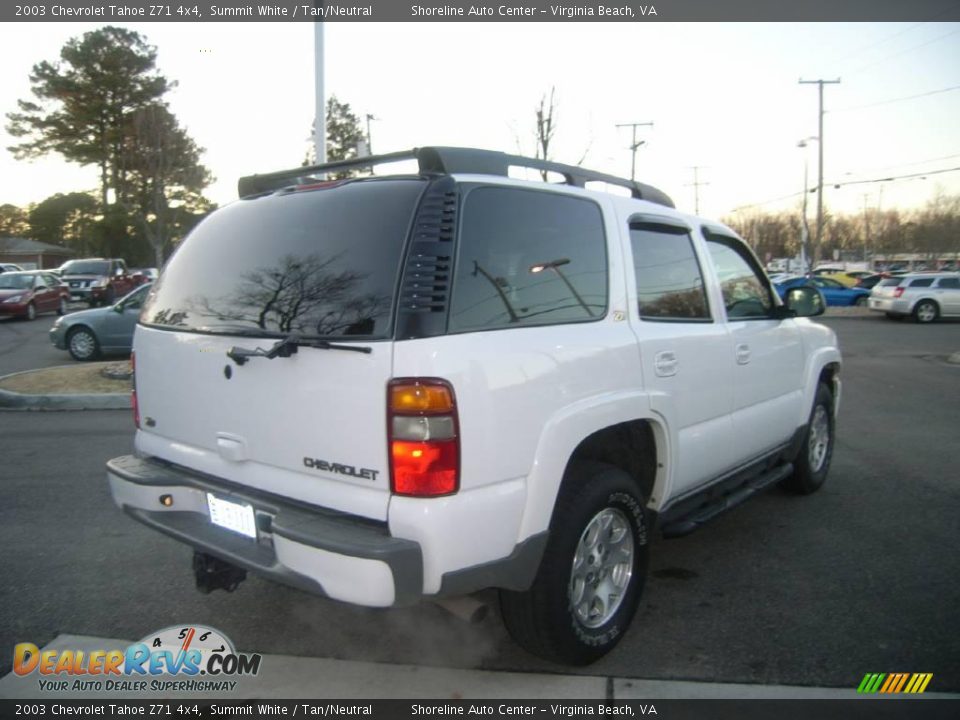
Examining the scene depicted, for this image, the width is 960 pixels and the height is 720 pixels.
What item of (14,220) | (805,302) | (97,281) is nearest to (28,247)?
(14,220)

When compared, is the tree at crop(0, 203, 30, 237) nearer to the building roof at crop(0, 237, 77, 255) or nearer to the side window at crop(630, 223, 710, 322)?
the building roof at crop(0, 237, 77, 255)

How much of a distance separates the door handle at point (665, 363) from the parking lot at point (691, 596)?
1.20 meters

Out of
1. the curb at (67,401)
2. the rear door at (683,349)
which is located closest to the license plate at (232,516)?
the rear door at (683,349)

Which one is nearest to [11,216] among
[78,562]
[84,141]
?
[84,141]

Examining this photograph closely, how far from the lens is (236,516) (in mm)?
2670

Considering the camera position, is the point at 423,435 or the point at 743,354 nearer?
the point at 423,435

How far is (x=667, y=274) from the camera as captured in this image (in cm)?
352

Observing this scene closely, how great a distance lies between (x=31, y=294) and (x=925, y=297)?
1129 inches

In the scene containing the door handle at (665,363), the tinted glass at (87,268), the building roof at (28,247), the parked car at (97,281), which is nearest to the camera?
the door handle at (665,363)

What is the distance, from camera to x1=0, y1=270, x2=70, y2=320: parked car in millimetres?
20547

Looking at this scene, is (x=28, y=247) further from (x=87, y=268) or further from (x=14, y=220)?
(x=87, y=268)

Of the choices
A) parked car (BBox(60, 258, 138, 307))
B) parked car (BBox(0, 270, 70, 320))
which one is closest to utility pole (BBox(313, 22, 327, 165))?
parked car (BBox(0, 270, 70, 320))

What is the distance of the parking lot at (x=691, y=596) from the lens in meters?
2.97

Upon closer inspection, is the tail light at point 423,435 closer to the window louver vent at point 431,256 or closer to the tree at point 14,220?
the window louver vent at point 431,256
